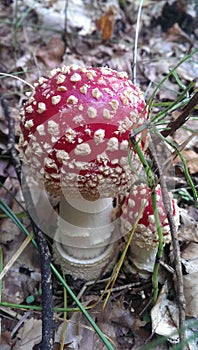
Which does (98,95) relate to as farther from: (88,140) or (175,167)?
(175,167)

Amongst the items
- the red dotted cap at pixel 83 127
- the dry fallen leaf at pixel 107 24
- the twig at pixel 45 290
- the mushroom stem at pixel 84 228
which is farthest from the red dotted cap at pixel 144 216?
the dry fallen leaf at pixel 107 24

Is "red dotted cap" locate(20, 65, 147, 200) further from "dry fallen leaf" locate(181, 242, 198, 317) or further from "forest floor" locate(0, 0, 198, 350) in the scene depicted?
"dry fallen leaf" locate(181, 242, 198, 317)

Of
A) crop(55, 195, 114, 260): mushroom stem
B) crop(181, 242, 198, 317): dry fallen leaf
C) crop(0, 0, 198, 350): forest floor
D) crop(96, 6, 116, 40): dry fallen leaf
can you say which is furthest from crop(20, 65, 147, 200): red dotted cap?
crop(96, 6, 116, 40): dry fallen leaf

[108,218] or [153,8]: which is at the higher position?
[153,8]

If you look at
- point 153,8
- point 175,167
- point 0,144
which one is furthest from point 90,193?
point 153,8

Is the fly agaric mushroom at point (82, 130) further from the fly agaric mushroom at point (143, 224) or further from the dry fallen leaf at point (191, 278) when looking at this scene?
the dry fallen leaf at point (191, 278)

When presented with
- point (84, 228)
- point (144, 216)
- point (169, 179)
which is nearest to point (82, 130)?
→ point (144, 216)

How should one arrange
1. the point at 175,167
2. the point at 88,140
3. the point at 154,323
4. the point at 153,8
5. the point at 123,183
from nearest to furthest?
1. the point at 88,140
2. the point at 123,183
3. the point at 154,323
4. the point at 175,167
5. the point at 153,8

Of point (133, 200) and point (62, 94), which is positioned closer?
point (62, 94)
